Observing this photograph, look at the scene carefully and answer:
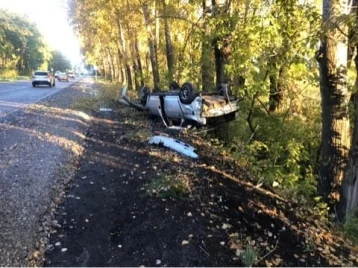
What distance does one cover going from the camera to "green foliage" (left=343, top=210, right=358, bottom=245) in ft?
21.0

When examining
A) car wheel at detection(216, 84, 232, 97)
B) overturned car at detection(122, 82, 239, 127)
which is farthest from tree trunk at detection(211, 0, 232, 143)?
overturned car at detection(122, 82, 239, 127)

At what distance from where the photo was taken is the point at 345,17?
5930 millimetres

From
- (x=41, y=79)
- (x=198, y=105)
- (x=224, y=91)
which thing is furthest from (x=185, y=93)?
(x=41, y=79)

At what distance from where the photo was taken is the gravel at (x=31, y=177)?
4.80 m

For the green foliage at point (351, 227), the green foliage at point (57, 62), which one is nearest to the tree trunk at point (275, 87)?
the green foliage at point (351, 227)

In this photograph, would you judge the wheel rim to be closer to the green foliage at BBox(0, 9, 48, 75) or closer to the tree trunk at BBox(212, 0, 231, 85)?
the tree trunk at BBox(212, 0, 231, 85)

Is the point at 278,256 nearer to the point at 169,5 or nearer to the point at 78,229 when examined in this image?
the point at 78,229

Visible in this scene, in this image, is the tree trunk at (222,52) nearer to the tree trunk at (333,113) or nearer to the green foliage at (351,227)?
the tree trunk at (333,113)

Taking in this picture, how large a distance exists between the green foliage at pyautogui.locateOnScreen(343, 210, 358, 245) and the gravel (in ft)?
15.2

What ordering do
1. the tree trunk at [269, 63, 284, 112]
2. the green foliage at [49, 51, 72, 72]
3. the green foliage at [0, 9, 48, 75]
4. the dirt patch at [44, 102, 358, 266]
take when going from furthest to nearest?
the green foliage at [49, 51, 72, 72]
the green foliage at [0, 9, 48, 75]
the tree trunk at [269, 63, 284, 112]
the dirt patch at [44, 102, 358, 266]

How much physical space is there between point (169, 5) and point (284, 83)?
8.94m

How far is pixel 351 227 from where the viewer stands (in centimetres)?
659

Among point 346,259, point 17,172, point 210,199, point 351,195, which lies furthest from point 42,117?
point 346,259

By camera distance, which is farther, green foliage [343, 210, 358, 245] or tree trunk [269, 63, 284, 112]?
tree trunk [269, 63, 284, 112]
